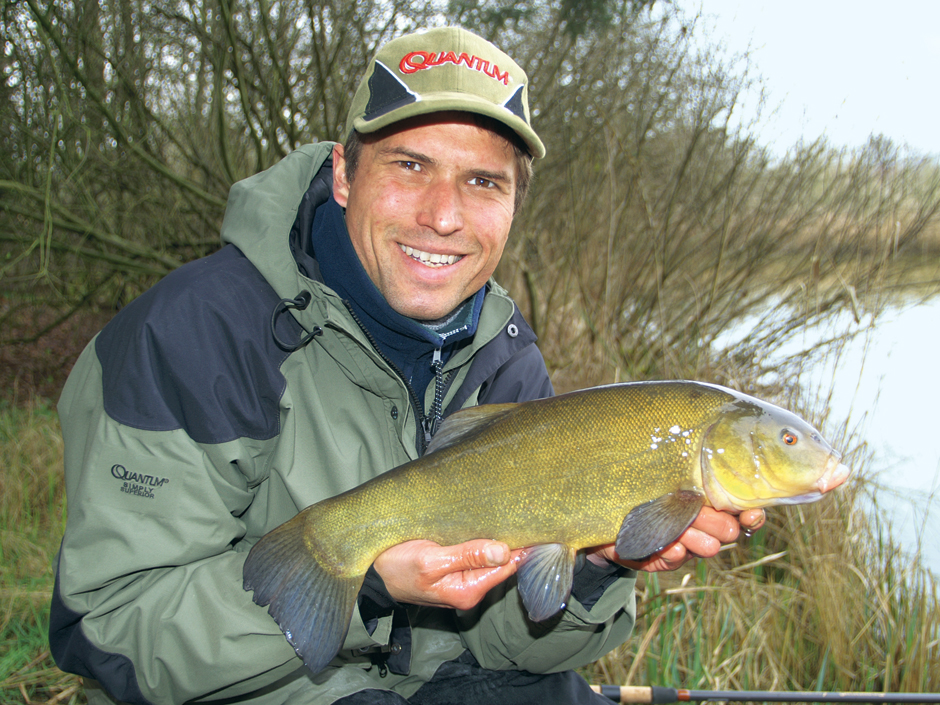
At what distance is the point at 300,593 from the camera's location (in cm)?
135

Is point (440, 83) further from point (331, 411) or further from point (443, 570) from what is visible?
point (443, 570)

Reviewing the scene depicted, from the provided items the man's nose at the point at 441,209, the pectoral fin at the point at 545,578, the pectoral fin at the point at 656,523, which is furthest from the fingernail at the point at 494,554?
the man's nose at the point at 441,209

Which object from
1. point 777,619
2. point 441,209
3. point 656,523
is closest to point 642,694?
point 777,619

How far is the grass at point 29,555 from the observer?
2.36 meters

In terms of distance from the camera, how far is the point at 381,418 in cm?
168

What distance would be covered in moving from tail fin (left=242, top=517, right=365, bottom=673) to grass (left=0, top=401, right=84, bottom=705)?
4.57 feet

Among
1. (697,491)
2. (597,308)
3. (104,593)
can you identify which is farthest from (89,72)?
(697,491)

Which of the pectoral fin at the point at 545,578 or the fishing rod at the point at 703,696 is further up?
the pectoral fin at the point at 545,578

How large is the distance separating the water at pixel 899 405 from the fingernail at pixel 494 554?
2161 millimetres

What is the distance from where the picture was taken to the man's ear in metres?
1.89

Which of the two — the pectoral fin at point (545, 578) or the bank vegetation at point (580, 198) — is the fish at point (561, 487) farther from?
the bank vegetation at point (580, 198)

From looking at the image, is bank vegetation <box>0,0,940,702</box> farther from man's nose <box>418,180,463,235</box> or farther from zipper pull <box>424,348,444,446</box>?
man's nose <box>418,180,463,235</box>

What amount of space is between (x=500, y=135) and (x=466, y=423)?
28.9 inches

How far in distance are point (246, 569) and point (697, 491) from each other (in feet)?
2.90
